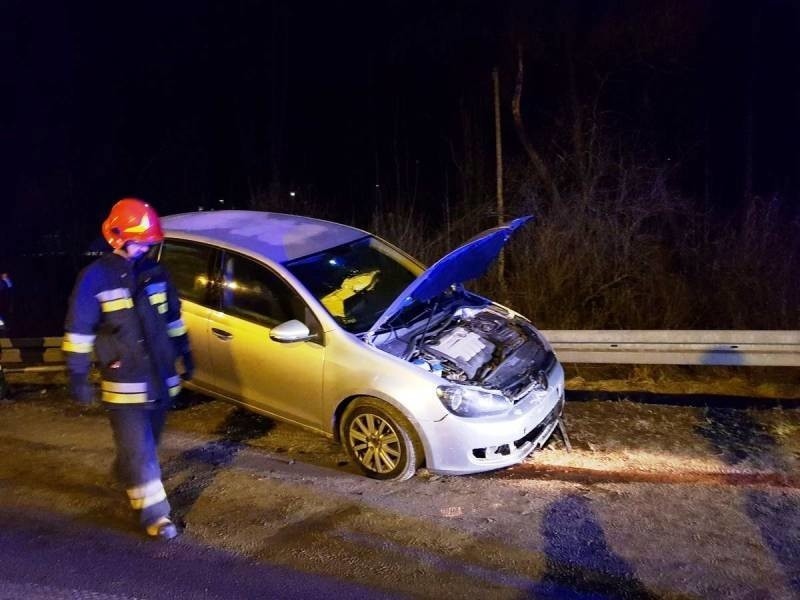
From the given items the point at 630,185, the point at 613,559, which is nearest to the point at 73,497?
the point at 613,559

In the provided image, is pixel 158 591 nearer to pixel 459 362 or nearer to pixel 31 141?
pixel 459 362

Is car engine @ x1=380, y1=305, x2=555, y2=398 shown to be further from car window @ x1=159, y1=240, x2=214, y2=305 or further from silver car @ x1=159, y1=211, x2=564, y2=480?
car window @ x1=159, y1=240, x2=214, y2=305

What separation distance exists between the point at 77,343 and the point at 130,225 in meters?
0.65

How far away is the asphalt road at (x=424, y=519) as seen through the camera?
3633 millimetres

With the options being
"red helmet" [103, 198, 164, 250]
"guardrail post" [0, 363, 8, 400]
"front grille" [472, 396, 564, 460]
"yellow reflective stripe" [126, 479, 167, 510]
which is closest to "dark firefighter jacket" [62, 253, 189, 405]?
"red helmet" [103, 198, 164, 250]

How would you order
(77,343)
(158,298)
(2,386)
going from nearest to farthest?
1. (77,343)
2. (158,298)
3. (2,386)

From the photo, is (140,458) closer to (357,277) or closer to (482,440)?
(482,440)

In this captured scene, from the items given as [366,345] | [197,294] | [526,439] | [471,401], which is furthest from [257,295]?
[526,439]

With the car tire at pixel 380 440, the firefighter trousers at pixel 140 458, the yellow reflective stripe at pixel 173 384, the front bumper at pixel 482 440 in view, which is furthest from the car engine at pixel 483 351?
the firefighter trousers at pixel 140 458

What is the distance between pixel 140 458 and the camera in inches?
157

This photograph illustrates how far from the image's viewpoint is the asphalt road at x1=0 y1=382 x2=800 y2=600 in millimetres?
3633

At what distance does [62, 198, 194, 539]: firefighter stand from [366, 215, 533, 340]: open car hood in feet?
4.40

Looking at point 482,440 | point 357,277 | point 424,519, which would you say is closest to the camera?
point 424,519

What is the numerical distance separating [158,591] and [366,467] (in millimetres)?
1606
